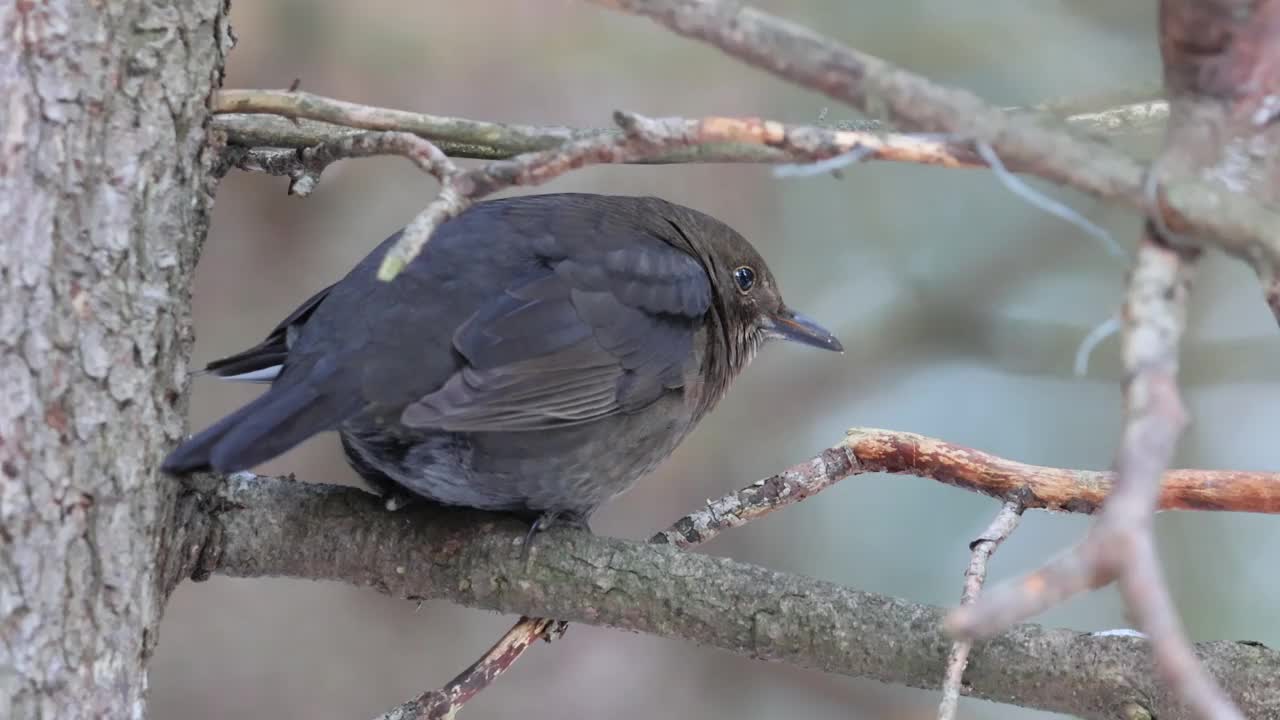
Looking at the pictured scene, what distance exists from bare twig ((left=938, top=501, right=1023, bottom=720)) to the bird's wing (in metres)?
0.75

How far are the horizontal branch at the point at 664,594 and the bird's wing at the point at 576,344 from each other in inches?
10.5

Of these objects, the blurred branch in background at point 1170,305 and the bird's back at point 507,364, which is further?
the bird's back at point 507,364

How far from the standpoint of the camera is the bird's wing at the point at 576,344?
7.24 ft

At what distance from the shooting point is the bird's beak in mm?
3250

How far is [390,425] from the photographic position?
Answer: 2180mm

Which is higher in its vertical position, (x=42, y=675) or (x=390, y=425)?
(x=390, y=425)

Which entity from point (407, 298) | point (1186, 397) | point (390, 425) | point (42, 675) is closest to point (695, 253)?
point (407, 298)

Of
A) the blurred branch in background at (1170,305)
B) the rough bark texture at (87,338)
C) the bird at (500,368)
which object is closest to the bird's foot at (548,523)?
the bird at (500,368)

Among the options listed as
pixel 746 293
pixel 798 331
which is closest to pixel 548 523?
pixel 746 293

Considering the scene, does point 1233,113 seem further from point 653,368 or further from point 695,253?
point 695,253

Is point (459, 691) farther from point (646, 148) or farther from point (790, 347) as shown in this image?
point (790, 347)

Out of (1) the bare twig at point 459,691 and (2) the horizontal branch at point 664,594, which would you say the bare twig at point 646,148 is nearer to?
(2) the horizontal branch at point 664,594

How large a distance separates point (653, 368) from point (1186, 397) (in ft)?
9.41

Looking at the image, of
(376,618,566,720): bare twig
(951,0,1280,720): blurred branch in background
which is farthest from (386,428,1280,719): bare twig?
(951,0,1280,720): blurred branch in background
